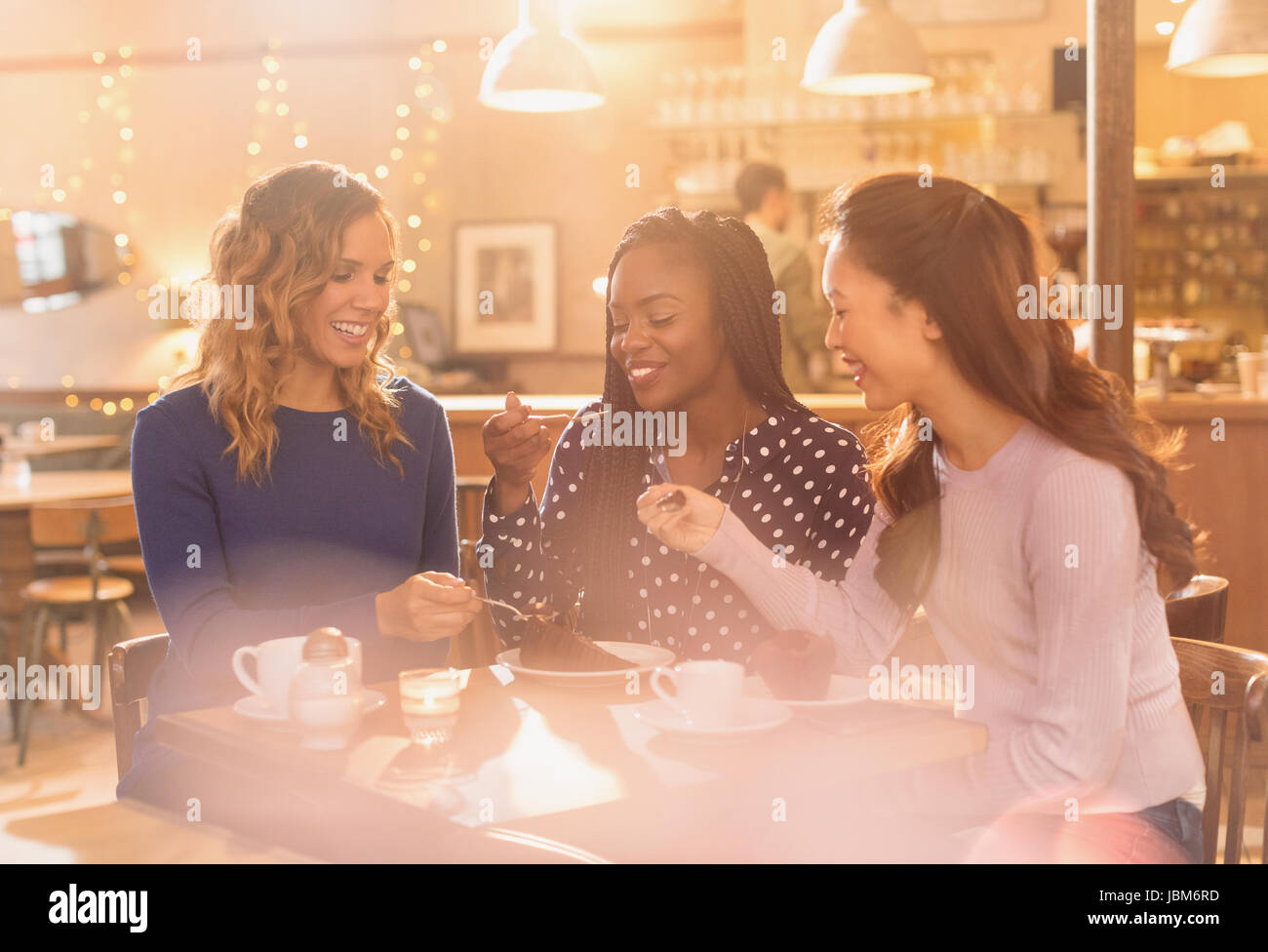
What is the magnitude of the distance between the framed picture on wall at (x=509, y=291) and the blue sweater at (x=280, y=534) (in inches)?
260

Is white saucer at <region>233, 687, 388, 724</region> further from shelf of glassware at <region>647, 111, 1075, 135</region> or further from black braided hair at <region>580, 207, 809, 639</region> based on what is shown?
shelf of glassware at <region>647, 111, 1075, 135</region>

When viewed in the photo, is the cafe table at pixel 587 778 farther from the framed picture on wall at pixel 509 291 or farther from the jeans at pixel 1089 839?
the framed picture on wall at pixel 509 291

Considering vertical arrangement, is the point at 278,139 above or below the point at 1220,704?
above

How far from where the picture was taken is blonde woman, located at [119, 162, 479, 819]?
2.03 metres

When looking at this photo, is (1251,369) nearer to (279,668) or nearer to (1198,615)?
(1198,615)

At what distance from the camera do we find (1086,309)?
376cm

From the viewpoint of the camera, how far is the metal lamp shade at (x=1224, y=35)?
4.09m

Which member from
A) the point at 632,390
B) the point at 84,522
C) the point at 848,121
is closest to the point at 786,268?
the point at 848,121

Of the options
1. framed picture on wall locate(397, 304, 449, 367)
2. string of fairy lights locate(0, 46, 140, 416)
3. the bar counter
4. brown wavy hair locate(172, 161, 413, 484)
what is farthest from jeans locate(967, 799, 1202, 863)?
string of fairy lights locate(0, 46, 140, 416)

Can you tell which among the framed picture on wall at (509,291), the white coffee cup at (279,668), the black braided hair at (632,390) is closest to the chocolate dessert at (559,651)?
the white coffee cup at (279,668)

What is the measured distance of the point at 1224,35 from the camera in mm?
4121

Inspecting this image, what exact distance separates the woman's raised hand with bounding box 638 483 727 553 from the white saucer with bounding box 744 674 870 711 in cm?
22

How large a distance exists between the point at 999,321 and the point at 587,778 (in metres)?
0.80
